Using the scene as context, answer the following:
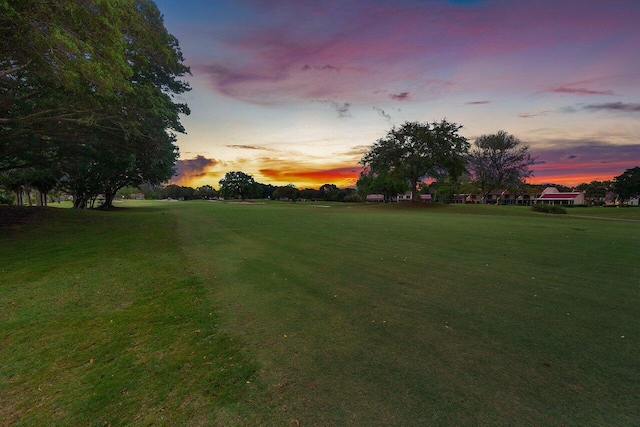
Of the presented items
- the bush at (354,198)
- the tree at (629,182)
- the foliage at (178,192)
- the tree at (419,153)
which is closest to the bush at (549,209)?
the tree at (419,153)

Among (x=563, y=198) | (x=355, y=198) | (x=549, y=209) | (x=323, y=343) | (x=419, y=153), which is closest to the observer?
(x=323, y=343)

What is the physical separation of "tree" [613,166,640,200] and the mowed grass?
86894mm

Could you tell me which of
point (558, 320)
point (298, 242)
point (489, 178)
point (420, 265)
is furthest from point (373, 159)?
point (558, 320)

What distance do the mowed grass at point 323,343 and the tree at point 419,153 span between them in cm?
3819

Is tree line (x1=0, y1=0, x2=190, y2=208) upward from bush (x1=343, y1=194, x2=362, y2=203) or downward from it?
upward

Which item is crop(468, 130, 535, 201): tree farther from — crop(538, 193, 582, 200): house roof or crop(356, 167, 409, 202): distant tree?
crop(538, 193, 582, 200): house roof

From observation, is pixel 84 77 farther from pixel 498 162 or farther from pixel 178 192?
pixel 178 192

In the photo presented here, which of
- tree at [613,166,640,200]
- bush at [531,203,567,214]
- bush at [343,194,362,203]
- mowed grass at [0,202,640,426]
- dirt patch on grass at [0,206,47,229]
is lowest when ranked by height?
mowed grass at [0,202,640,426]

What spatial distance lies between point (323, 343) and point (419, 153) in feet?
148

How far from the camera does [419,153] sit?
44.7 meters

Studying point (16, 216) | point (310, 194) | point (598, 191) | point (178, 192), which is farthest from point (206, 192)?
point (598, 191)

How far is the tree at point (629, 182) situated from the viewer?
216ft

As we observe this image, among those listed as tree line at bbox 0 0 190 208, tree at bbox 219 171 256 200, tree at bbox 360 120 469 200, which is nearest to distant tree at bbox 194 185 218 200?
tree at bbox 219 171 256 200

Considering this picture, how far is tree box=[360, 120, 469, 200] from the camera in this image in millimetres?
43531
